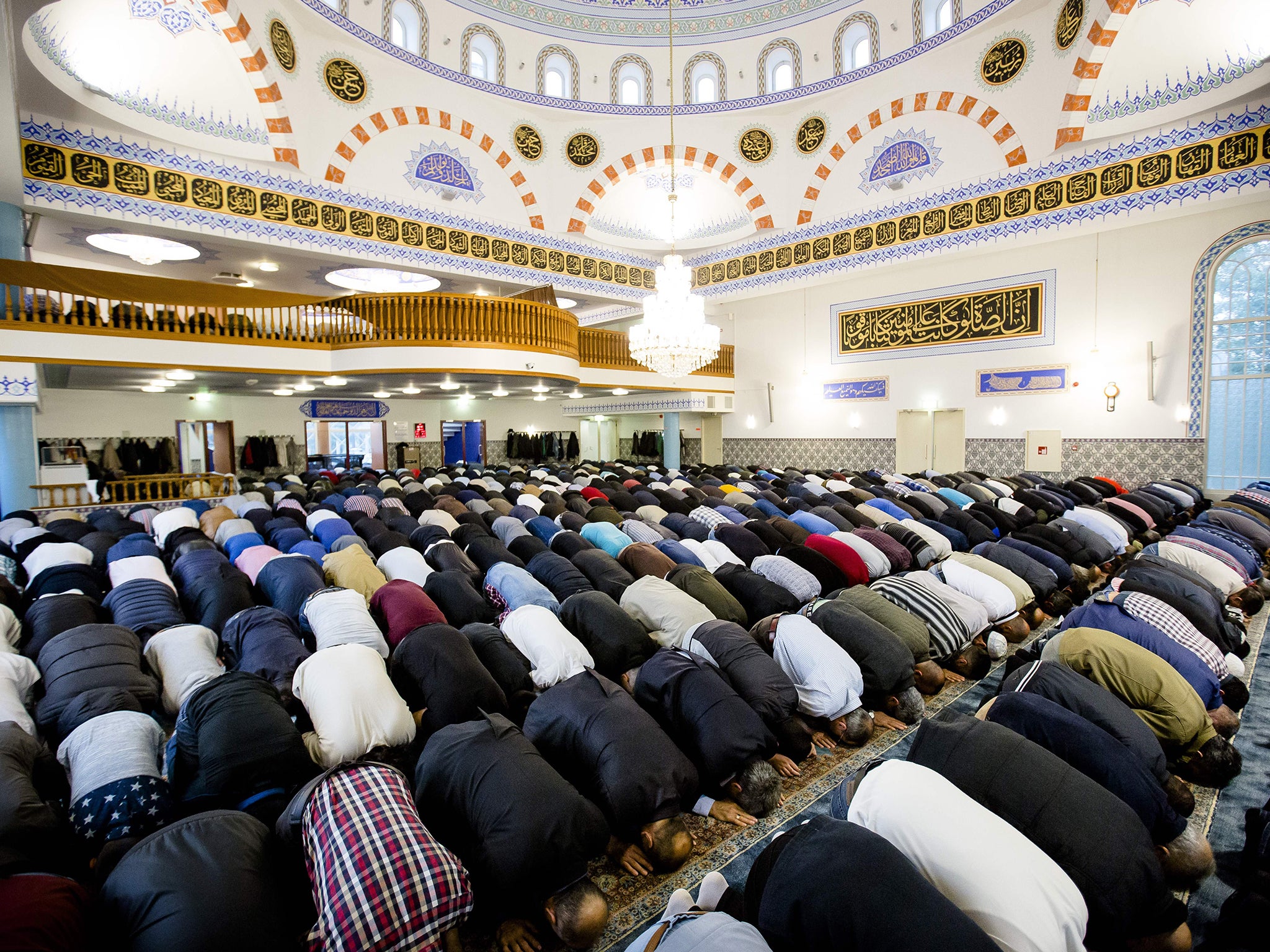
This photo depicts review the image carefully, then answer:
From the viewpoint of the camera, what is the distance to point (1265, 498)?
20.3 ft

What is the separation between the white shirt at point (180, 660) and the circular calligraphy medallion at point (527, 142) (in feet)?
34.0

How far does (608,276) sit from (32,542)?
9.45 metres

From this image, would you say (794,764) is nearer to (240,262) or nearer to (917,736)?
(917,736)

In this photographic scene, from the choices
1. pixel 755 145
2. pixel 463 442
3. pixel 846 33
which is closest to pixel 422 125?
pixel 755 145

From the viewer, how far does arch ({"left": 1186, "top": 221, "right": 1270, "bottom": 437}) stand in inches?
291

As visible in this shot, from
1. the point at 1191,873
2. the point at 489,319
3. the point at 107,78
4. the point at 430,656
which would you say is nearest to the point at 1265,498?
the point at 1191,873

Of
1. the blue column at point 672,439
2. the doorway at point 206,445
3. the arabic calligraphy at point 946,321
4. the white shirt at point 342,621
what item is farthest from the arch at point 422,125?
the white shirt at point 342,621

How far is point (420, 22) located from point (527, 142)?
89.4 inches

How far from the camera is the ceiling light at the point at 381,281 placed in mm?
10562

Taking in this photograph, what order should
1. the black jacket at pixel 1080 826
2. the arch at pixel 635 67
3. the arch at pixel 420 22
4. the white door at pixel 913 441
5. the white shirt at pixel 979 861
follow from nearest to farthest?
the white shirt at pixel 979 861, the black jacket at pixel 1080 826, the arch at pixel 420 22, the white door at pixel 913 441, the arch at pixel 635 67

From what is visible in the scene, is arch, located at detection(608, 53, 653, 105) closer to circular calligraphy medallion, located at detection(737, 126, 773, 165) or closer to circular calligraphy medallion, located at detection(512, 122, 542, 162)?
circular calligraphy medallion, located at detection(512, 122, 542, 162)

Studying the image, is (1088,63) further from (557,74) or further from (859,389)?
(557,74)

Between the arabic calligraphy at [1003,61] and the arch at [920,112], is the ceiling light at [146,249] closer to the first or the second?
the arch at [920,112]

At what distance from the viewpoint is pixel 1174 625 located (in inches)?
105
